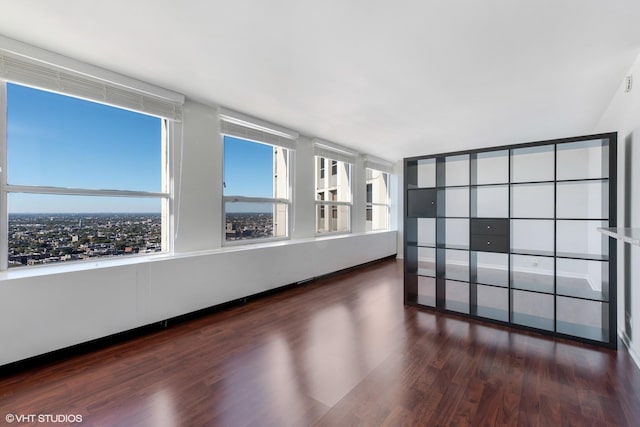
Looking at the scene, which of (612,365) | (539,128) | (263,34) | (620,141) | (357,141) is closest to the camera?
(263,34)

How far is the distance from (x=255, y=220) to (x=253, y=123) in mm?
1418

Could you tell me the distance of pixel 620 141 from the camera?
2805 mm

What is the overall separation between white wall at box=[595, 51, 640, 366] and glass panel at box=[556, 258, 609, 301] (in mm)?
162

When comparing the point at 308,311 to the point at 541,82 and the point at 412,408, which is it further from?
the point at 541,82

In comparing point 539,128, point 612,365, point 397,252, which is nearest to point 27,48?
point 612,365

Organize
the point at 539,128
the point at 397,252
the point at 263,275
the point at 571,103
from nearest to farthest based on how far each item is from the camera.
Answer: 1. the point at 571,103
2. the point at 263,275
3. the point at 539,128
4. the point at 397,252

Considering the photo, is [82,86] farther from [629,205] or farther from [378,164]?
[378,164]

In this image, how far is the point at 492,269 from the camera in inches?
139

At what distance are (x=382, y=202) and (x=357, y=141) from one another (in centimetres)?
244

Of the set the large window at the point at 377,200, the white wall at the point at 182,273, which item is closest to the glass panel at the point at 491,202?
the white wall at the point at 182,273

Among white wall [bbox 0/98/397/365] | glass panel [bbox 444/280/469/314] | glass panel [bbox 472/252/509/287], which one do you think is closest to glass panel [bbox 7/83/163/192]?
white wall [bbox 0/98/397/365]

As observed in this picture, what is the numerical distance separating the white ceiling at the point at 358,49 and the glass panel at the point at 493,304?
2453mm

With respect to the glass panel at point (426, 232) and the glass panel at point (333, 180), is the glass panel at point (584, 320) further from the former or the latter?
the glass panel at point (333, 180)

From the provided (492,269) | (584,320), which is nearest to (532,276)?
(492,269)
